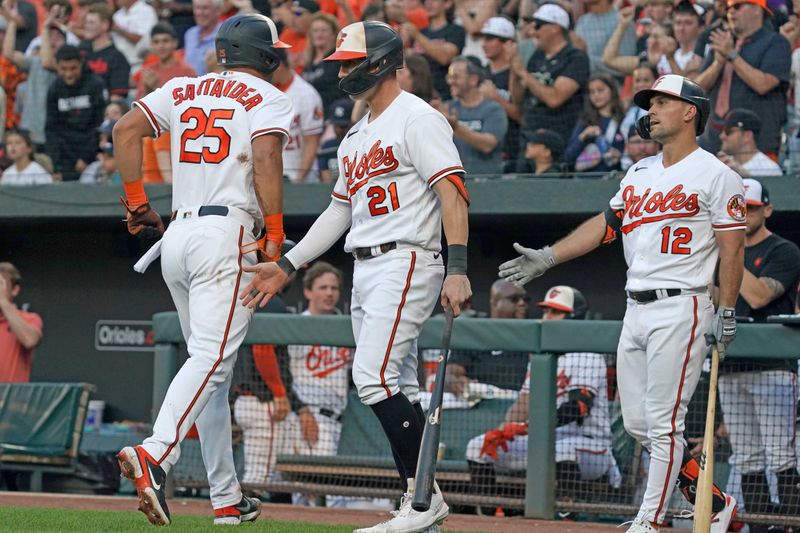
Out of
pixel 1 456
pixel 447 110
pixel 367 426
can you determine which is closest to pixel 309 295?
pixel 367 426

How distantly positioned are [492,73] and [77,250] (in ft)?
14.2

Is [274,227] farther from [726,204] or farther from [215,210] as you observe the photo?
[726,204]

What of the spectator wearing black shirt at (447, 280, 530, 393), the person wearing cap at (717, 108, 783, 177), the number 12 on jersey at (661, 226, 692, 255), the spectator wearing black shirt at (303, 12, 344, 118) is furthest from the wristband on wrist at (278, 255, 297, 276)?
the spectator wearing black shirt at (303, 12, 344, 118)

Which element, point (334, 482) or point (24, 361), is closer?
point (334, 482)

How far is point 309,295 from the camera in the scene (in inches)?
309

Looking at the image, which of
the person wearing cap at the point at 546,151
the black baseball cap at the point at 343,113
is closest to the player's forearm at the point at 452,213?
the person wearing cap at the point at 546,151

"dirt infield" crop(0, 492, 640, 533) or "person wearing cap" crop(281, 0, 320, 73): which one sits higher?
"person wearing cap" crop(281, 0, 320, 73)

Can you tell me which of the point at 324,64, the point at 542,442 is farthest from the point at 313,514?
the point at 324,64

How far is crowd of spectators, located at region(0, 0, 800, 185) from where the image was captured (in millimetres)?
7906

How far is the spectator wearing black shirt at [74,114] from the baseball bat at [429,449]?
22.1 feet

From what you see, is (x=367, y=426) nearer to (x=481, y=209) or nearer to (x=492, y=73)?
(x=481, y=209)

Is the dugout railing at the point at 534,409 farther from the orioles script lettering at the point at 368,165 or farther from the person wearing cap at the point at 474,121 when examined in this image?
the person wearing cap at the point at 474,121

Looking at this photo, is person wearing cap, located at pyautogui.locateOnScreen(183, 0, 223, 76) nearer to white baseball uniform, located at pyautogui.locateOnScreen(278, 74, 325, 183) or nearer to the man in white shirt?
the man in white shirt

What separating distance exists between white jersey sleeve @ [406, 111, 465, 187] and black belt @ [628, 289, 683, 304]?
0.96 m
